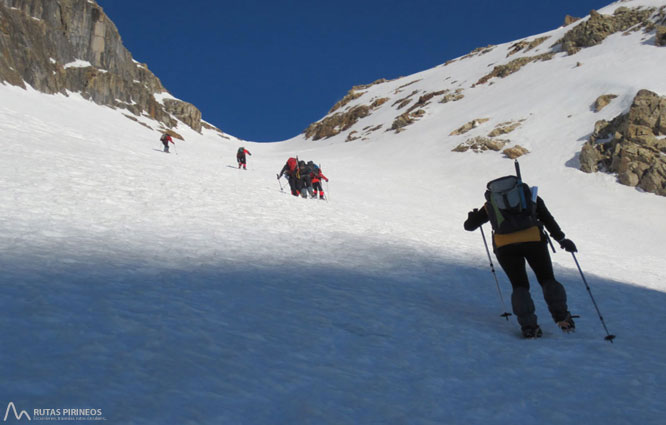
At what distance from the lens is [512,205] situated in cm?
507

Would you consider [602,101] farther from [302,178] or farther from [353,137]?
[353,137]

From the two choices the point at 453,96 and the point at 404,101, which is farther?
the point at 404,101

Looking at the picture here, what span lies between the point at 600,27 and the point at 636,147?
145ft

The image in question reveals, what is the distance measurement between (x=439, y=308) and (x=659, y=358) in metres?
2.39

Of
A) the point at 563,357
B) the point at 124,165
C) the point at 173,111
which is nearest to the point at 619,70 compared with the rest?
the point at 124,165

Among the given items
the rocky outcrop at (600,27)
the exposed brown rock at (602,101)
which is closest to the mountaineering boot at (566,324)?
the exposed brown rock at (602,101)

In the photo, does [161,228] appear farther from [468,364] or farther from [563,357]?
[563,357]

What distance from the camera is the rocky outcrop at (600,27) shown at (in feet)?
202

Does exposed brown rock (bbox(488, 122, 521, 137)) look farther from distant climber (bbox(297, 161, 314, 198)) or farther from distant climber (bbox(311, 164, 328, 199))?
distant climber (bbox(297, 161, 314, 198))

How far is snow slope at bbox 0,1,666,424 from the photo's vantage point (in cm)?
285

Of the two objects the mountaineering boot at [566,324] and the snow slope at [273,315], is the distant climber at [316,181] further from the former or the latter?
the mountaineering boot at [566,324]

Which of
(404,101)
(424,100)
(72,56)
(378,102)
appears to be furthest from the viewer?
(378,102)

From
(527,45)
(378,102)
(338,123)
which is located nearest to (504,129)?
(527,45)

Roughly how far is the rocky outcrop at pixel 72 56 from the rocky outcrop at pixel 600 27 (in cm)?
5977
